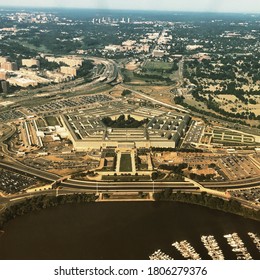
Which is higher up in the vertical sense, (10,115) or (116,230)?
(116,230)

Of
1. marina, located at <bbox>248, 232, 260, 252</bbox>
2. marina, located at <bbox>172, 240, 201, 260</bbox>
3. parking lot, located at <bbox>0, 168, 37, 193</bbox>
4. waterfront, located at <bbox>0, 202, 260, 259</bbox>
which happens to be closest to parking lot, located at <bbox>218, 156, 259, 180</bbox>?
waterfront, located at <bbox>0, 202, 260, 259</bbox>

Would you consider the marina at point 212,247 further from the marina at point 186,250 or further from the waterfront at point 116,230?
the marina at point 186,250

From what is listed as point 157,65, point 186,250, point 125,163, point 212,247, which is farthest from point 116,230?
point 157,65

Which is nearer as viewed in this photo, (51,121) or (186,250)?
(186,250)

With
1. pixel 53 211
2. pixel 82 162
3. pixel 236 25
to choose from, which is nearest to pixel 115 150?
pixel 82 162

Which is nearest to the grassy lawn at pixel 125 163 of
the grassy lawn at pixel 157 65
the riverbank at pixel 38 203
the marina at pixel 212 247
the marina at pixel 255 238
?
the riverbank at pixel 38 203

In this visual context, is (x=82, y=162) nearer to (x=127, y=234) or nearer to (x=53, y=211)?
(x=53, y=211)

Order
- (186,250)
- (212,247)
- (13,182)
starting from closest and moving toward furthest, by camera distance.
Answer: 1. (186,250)
2. (212,247)
3. (13,182)

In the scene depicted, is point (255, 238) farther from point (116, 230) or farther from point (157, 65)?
point (157, 65)
